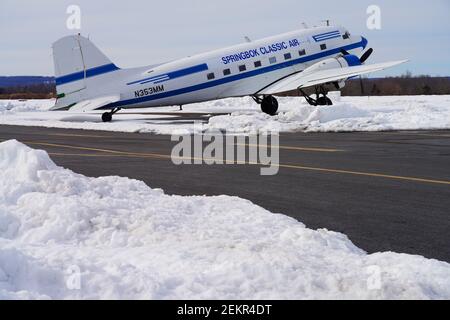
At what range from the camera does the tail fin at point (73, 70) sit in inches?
1229

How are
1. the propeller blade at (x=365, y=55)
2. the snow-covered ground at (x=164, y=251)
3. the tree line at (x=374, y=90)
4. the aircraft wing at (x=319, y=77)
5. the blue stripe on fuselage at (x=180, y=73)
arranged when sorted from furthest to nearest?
1. the tree line at (x=374, y=90)
2. the propeller blade at (x=365, y=55)
3. the aircraft wing at (x=319, y=77)
4. the blue stripe on fuselage at (x=180, y=73)
5. the snow-covered ground at (x=164, y=251)

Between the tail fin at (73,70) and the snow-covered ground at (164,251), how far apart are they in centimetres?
2197

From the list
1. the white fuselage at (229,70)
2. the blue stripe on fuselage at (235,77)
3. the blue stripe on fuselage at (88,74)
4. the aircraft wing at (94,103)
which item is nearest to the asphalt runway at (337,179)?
the aircraft wing at (94,103)

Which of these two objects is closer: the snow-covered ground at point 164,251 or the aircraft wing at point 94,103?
the snow-covered ground at point 164,251

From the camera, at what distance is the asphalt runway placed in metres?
8.45

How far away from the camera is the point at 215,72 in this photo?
1264 inches

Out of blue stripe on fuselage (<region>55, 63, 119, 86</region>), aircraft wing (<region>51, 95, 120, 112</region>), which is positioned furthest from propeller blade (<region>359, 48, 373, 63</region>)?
aircraft wing (<region>51, 95, 120, 112</region>)

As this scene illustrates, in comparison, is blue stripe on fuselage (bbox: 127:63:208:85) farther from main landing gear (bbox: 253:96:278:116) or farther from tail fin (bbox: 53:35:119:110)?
main landing gear (bbox: 253:96:278:116)

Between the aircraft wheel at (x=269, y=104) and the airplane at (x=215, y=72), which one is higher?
the airplane at (x=215, y=72)

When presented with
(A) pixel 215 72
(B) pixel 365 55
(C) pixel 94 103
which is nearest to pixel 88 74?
(C) pixel 94 103

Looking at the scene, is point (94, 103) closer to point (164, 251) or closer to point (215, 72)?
point (215, 72)

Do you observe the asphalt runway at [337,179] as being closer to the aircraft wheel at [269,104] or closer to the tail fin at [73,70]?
the tail fin at [73,70]

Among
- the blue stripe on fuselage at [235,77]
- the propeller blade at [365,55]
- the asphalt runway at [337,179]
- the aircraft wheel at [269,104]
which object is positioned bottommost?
the asphalt runway at [337,179]
